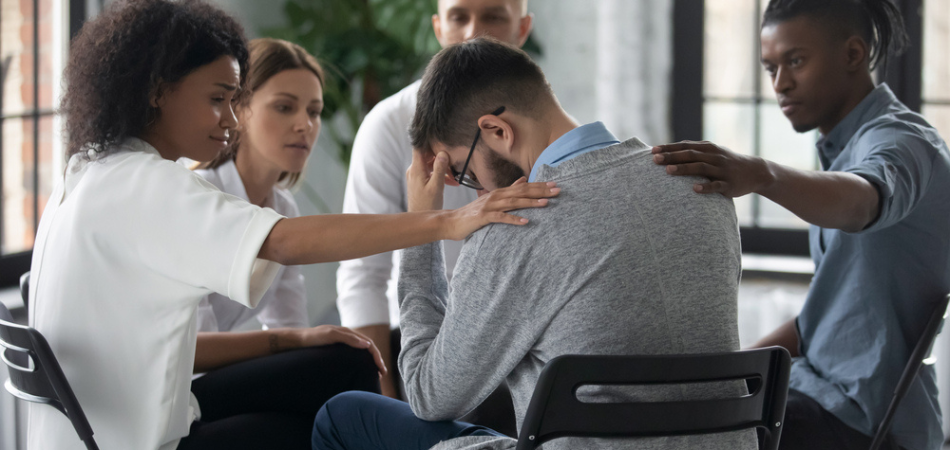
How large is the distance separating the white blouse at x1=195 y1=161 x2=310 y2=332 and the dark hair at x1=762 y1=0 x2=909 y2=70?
1.34m

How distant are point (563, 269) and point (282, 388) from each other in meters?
0.78

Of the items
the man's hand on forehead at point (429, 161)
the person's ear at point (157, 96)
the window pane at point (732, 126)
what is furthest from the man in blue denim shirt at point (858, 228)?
the window pane at point (732, 126)

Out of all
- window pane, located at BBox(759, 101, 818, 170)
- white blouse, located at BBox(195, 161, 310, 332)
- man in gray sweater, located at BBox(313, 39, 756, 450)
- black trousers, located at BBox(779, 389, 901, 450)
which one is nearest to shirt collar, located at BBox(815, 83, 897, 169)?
black trousers, located at BBox(779, 389, 901, 450)

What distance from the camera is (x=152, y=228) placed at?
1081mm

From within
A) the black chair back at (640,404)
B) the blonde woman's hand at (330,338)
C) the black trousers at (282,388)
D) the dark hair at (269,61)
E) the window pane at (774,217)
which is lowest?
the black trousers at (282,388)

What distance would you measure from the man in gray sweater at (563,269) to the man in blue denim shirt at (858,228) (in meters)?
0.24

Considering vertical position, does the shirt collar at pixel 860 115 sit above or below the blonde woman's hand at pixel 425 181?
above

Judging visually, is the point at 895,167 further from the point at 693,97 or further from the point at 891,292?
the point at 693,97

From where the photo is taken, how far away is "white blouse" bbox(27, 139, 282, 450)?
1071 mm

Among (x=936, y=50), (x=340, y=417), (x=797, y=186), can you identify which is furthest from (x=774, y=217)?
(x=340, y=417)

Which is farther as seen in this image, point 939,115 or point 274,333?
point 939,115

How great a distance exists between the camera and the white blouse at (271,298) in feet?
6.25

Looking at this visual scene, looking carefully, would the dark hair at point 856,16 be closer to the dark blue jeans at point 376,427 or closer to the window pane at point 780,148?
the dark blue jeans at point 376,427

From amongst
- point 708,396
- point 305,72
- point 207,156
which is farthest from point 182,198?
point 305,72
